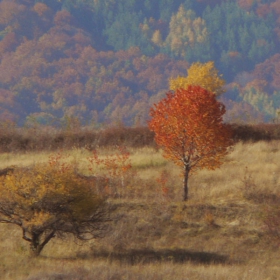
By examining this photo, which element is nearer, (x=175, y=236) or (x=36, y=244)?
(x=36, y=244)

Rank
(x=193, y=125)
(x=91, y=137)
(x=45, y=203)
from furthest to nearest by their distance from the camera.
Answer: (x=91, y=137) < (x=193, y=125) < (x=45, y=203)

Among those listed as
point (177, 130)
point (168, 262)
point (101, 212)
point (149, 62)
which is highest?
point (149, 62)

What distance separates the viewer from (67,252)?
2008 cm

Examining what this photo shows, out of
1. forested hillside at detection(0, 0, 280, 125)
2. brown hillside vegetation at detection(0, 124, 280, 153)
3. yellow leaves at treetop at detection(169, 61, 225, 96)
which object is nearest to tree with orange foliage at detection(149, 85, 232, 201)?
brown hillside vegetation at detection(0, 124, 280, 153)

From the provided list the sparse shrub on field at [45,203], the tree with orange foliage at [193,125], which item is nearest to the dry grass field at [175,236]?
the sparse shrub on field at [45,203]

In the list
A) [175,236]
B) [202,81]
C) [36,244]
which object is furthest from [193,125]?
[202,81]

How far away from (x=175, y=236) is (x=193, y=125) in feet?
15.3

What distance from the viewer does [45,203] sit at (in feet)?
60.5

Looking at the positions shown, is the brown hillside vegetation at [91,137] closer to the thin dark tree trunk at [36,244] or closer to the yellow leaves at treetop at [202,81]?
the yellow leaves at treetop at [202,81]

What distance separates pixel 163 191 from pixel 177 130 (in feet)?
11.4

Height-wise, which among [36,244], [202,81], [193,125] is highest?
[202,81]

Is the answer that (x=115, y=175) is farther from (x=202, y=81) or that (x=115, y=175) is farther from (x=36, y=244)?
(x=202, y=81)

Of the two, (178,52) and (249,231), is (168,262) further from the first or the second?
(178,52)

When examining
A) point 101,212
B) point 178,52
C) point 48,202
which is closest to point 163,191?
point 101,212
